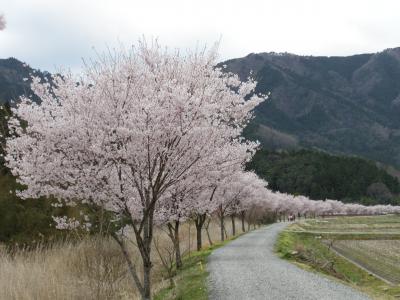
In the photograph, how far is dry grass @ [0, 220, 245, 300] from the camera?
13.6m

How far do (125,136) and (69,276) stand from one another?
8.00 meters

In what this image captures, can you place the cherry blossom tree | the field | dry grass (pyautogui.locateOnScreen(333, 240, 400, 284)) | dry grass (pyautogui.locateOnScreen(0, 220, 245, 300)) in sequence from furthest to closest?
the field → dry grass (pyautogui.locateOnScreen(333, 240, 400, 284)) → dry grass (pyautogui.locateOnScreen(0, 220, 245, 300)) → the cherry blossom tree

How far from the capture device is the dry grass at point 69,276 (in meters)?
13.6

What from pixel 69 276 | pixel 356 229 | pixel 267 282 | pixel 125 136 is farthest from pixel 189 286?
pixel 356 229

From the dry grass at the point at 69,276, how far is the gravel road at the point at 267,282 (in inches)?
112

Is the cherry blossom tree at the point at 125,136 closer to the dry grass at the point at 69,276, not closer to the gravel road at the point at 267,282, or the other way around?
the dry grass at the point at 69,276

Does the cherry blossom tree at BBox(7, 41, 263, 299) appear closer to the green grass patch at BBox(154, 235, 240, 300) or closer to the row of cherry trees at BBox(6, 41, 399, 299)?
the row of cherry trees at BBox(6, 41, 399, 299)

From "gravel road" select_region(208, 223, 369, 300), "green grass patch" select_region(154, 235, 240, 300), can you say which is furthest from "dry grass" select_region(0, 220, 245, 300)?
"gravel road" select_region(208, 223, 369, 300)

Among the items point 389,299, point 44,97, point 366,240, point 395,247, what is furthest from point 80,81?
point 366,240

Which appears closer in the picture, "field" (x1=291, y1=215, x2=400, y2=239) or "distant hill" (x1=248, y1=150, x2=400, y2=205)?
"field" (x1=291, y1=215, x2=400, y2=239)

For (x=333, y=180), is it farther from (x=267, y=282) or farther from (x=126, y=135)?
(x=126, y=135)

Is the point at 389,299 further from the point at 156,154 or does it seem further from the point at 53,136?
the point at 53,136

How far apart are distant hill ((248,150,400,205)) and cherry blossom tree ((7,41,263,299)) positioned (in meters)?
168

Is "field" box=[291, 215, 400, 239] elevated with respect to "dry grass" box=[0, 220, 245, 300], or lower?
lower
